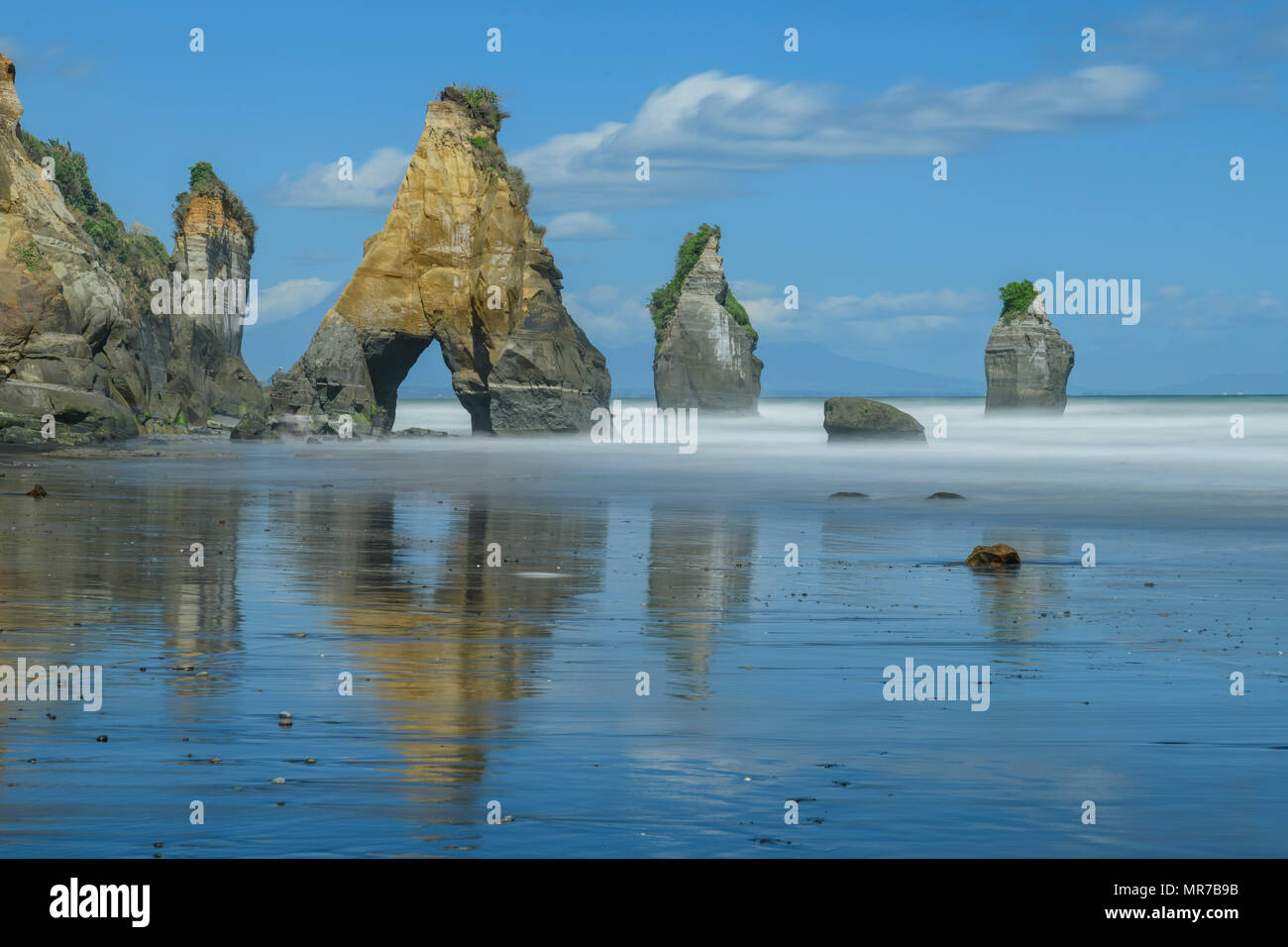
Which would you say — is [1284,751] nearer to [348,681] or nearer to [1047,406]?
[348,681]

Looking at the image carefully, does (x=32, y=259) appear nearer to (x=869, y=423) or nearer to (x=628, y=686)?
(x=869, y=423)

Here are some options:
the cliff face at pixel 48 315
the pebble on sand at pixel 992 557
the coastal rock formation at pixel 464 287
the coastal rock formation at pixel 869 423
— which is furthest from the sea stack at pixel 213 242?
the pebble on sand at pixel 992 557

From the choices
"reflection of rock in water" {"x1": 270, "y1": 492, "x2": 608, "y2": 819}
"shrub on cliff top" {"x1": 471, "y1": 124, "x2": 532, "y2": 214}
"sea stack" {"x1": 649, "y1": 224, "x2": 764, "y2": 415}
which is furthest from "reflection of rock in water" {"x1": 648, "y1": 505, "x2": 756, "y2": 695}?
"sea stack" {"x1": 649, "y1": 224, "x2": 764, "y2": 415}

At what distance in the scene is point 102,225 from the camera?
334ft

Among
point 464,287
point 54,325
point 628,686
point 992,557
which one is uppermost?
point 464,287

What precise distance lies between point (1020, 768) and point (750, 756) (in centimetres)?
146

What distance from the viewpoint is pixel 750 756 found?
8094 mm

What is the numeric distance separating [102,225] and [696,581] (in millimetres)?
95007

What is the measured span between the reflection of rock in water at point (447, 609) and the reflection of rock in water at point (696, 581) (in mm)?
899

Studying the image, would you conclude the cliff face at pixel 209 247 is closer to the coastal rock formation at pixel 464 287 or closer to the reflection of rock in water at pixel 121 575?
the coastal rock formation at pixel 464 287

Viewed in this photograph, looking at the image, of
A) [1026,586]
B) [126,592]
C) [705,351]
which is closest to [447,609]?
[126,592]

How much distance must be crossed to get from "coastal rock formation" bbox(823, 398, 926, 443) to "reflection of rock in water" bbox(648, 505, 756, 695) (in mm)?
37748

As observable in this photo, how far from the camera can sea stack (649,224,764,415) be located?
413 feet
